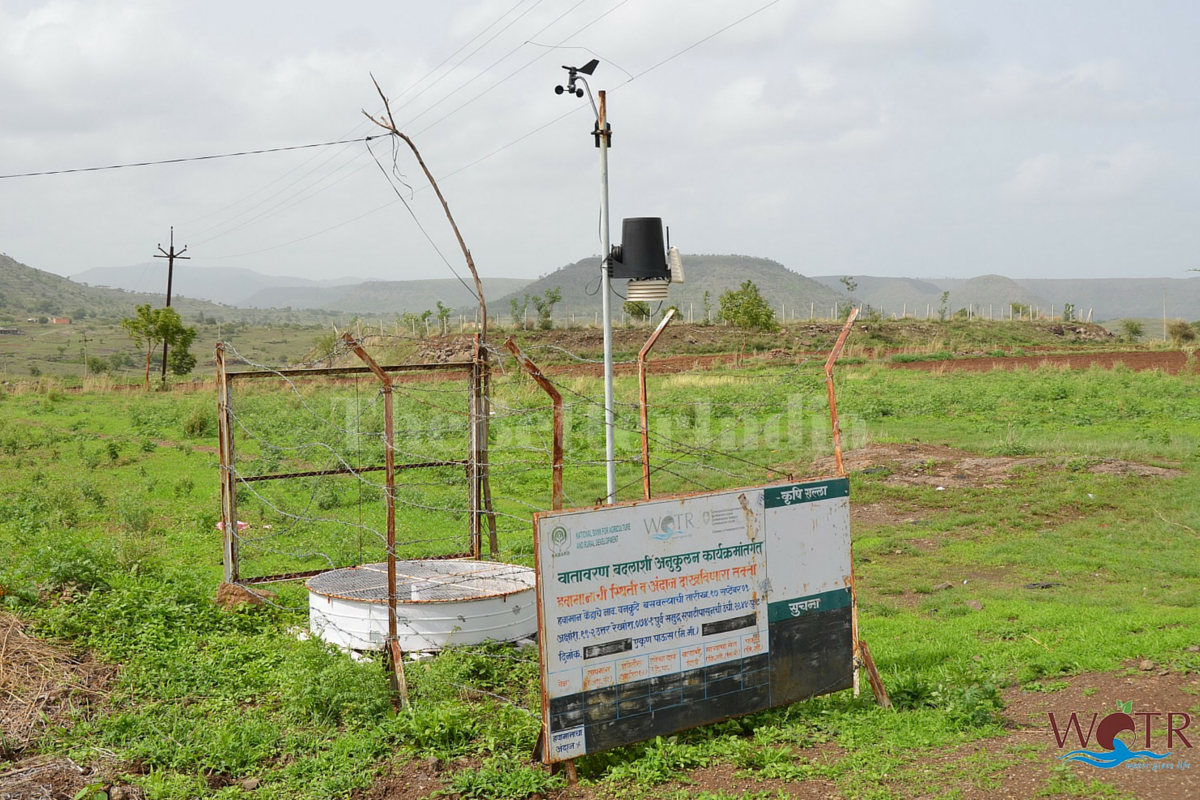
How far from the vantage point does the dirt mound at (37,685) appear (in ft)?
20.0

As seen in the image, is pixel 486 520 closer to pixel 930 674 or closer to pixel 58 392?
pixel 930 674

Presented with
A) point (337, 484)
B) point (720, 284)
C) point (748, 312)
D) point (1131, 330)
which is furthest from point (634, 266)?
point (720, 284)

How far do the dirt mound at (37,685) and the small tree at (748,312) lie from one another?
146 feet

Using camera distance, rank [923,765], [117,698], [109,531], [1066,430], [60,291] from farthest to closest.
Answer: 1. [60,291]
2. [1066,430]
3. [109,531]
4. [117,698]
5. [923,765]

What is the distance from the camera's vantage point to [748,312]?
163ft

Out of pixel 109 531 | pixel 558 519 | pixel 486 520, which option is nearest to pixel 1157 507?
pixel 486 520

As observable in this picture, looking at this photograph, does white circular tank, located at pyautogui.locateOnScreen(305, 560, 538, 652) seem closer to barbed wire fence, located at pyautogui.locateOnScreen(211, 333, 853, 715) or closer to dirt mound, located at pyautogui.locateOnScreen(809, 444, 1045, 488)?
barbed wire fence, located at pyautogui.locateOnScreen(211, 333, 853, 715)

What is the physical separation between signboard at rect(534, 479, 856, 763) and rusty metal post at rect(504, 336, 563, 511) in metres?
0.92

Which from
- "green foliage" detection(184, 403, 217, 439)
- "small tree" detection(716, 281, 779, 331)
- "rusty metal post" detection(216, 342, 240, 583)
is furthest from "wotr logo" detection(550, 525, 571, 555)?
"small tree" detection(716, 281, 779, 331)

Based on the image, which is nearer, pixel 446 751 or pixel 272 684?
pixel 446 751

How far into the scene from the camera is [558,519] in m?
5.38

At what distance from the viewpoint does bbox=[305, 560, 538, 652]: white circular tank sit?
7.34 m

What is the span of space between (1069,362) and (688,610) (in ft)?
116

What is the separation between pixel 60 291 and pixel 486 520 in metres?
150
